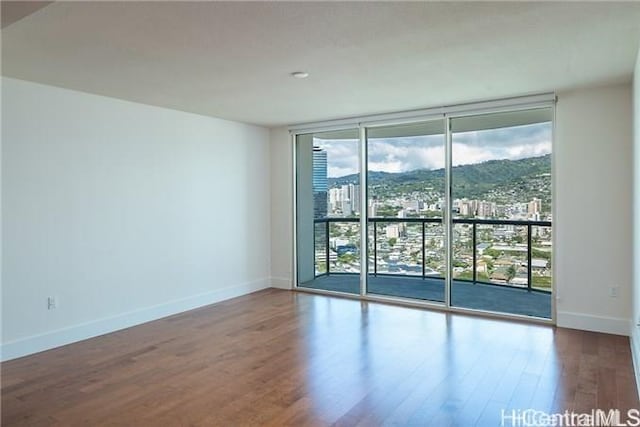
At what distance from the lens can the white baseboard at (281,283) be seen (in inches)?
245

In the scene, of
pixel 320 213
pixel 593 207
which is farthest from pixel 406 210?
pixel 593 207

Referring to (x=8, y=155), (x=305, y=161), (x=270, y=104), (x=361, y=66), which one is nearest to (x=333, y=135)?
(x=305, y=161)

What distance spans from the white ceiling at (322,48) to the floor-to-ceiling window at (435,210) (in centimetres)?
68

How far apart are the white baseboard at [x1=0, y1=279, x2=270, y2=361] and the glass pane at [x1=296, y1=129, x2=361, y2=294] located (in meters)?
1.05

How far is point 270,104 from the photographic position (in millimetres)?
4645

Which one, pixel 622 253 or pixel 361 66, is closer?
pixel 361 66

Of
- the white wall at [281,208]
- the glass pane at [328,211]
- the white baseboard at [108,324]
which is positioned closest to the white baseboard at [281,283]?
the white wall at [281,208]

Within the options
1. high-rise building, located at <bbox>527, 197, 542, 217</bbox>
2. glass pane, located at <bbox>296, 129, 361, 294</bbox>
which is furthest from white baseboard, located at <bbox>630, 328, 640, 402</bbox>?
glass pane, located at <bbox>296, 129, 361, 294</bbox>

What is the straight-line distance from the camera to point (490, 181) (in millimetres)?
4785

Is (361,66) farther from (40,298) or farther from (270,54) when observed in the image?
(40,298)

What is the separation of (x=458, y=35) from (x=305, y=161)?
369cm

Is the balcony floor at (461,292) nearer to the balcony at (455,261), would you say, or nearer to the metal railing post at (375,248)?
the balcony at (455,261)

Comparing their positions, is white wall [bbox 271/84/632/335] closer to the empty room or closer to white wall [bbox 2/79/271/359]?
the empty room

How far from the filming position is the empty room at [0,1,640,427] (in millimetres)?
2617
